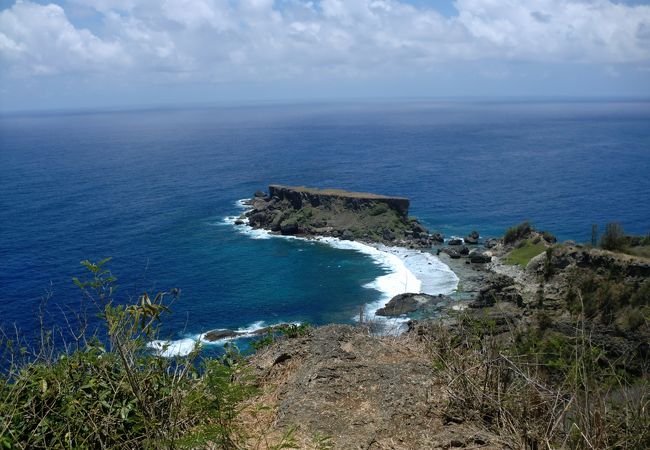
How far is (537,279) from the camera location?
4922 centimetres

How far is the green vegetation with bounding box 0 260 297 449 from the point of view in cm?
668

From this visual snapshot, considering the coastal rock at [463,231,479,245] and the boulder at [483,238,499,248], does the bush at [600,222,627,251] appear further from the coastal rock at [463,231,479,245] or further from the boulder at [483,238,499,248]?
the coastal rock at [463,231,479,245]

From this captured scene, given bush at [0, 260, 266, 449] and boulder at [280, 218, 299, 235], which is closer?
bush at [0, 260, 266, 449]

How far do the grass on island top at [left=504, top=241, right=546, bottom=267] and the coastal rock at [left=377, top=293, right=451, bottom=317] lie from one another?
12250 millimetres

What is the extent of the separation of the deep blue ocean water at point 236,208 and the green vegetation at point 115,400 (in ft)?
2.88

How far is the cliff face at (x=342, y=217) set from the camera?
65.6 m

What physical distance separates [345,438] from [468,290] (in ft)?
143

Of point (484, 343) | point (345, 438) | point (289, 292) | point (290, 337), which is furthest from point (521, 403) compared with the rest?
point (289, 292)

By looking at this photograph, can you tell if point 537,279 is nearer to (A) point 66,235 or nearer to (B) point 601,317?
(B) point 601,317

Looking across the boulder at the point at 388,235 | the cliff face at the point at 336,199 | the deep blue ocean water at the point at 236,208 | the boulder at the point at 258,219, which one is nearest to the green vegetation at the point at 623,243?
the deep blue ocean water at the point at 236,208

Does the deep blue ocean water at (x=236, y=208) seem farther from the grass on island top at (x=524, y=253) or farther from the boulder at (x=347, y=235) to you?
the grass on island top at (x=524, y=253)

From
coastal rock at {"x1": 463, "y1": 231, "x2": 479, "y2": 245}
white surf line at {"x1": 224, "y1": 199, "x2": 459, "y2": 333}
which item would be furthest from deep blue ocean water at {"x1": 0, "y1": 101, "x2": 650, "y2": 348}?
coastal rock at {"x1": 463, "y1": 231, "x2": 479, "y2": 245}

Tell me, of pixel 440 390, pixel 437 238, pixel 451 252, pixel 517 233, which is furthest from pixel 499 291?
pixel 440 390

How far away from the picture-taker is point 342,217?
70.4 metres
